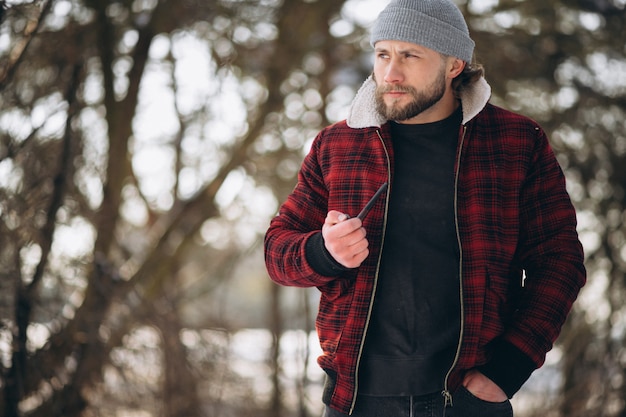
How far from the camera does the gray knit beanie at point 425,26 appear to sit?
196 cm

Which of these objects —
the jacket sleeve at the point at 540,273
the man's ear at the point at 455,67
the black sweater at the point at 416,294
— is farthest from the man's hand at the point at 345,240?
the man's ear at the point at 455,67

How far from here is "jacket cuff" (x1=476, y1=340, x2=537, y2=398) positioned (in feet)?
6.15

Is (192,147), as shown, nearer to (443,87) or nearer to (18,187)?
(18,187)

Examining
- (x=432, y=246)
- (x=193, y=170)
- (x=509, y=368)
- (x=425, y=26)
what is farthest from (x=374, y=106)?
(x=193, y=170)

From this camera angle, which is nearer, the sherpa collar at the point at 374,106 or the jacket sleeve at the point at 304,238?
the jacket sleeve at the point at 304,238

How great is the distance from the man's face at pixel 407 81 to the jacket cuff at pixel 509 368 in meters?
0.70

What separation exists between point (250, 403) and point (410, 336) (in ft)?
16.3

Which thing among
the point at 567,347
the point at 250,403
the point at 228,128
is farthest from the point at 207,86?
the point at 567,347

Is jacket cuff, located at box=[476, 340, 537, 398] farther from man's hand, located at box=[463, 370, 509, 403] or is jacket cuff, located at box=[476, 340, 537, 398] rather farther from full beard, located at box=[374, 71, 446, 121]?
full beard, located at box=[374, 71, 446, 121]

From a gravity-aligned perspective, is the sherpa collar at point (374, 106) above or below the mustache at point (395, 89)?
below

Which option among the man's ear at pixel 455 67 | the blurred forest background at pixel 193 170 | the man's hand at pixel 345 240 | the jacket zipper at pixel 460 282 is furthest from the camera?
the blurred forest background at pixel 193 170

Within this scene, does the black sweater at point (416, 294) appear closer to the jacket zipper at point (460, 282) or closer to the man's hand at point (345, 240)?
the jacket zipper at point (460, 282)

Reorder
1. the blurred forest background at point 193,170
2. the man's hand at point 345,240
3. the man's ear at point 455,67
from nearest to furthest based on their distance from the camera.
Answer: the man's hand at point 345,240
the man's ear at point 455,67
the blurred forest background at point 193,170

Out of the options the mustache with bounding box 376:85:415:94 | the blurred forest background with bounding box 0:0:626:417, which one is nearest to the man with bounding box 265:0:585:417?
the mustache with bounding box 376:85:415:94
